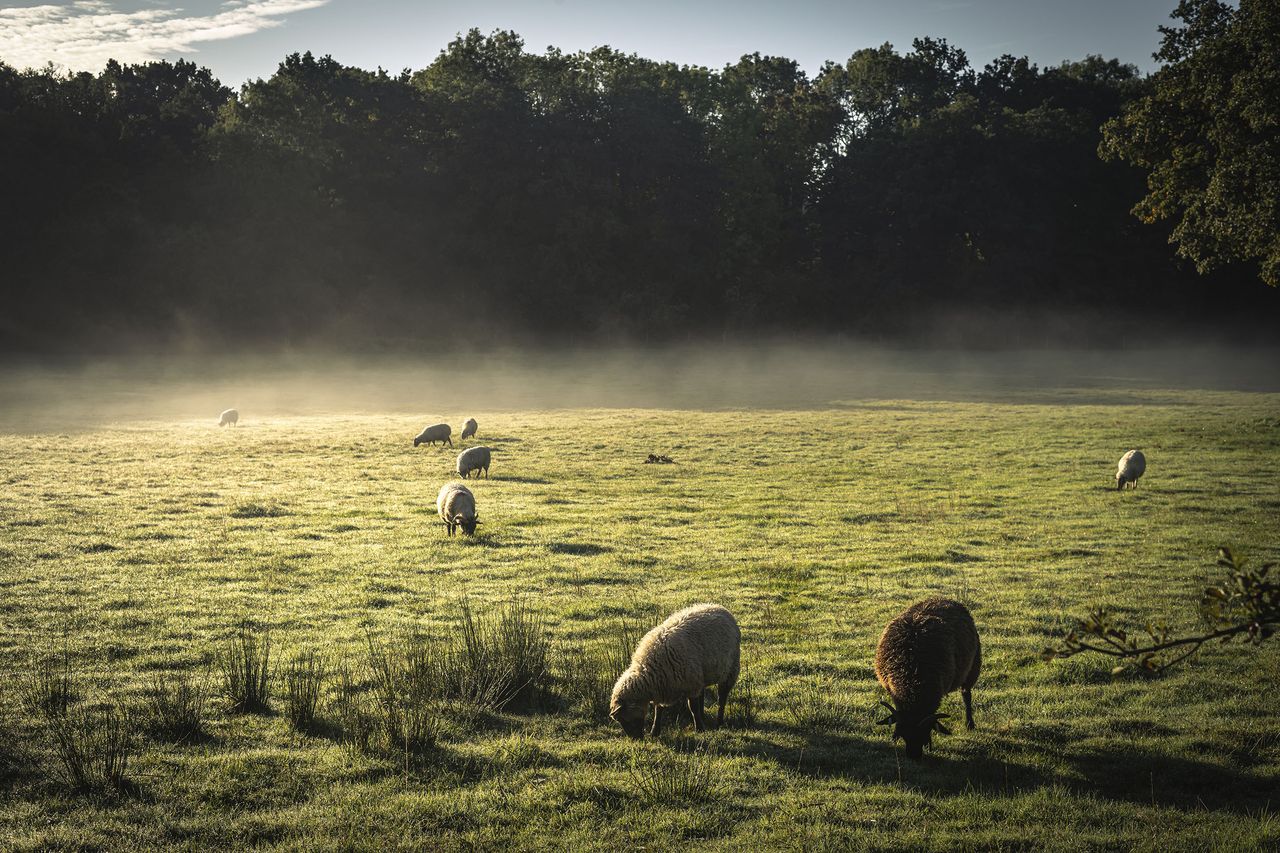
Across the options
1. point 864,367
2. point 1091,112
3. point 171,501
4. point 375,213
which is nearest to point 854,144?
point 1091,112

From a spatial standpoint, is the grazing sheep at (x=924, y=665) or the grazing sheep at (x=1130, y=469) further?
the grazing sheep at (x=1130, y=469)

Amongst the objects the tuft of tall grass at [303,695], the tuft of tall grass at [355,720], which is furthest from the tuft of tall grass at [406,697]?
the tuft of tall grass at [303,695]

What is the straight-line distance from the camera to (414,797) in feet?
23.6

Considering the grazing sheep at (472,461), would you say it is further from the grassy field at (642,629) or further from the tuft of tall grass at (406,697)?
the tuft of tall grass at (406,697)

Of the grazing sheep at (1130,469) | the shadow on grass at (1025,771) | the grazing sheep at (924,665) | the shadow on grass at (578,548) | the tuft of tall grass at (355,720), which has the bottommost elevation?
the shadow on grass at (1025,771)

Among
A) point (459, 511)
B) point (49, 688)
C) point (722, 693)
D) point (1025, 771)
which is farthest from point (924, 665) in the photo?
point (459, 511)

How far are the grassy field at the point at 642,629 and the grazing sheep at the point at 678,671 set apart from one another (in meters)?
0.27

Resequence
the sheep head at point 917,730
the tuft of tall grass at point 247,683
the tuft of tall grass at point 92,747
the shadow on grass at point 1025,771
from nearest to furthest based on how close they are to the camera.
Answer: the shadow on grass at point 1025,771 < the tuft of tall grass at point 92,747 < the sheep head at point 917,730 < the tuft of tall grass at point 247,683

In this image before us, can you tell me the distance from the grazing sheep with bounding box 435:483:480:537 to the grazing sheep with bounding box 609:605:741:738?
917 cm

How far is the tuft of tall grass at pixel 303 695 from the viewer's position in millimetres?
8695

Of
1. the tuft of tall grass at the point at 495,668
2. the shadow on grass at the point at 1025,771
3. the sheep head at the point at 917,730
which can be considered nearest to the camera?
the shadow on grass at the point at 1025,771

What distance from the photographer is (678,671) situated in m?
8.47

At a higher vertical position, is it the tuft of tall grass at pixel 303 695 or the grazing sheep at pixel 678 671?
the grazing sheep at pixel 678 671

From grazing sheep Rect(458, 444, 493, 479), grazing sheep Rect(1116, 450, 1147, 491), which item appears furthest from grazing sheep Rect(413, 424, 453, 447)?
grazing sheep Rect(1116, 450, 1147, 491)
